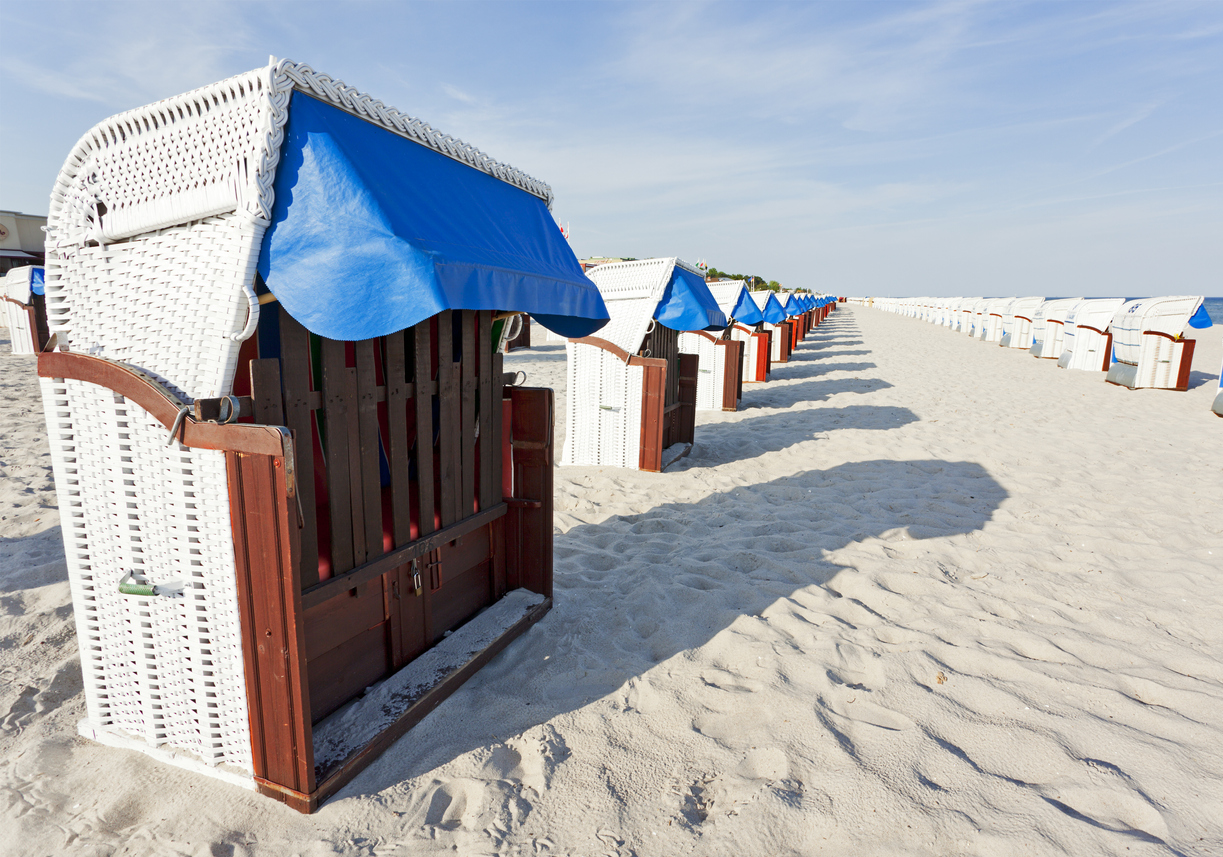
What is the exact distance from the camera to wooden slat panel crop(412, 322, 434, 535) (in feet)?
8.71

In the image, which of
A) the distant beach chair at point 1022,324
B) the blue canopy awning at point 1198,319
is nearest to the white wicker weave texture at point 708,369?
the blue canopy awning at point 1198,319

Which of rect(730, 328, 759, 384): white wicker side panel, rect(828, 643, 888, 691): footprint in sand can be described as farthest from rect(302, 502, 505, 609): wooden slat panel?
rect(730, 328, 759, 384): white wicker side panel

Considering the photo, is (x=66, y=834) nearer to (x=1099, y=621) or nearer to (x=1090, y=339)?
(x=1099, y=621)

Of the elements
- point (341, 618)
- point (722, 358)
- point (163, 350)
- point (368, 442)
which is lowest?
point (341, 618)

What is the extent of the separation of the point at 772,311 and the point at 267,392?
1435 centimetres

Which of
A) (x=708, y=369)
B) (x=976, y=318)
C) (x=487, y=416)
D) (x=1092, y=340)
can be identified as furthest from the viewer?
(x=976, y=318)

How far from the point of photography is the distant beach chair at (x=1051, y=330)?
20031 millimetres

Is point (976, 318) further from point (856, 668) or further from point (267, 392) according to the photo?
point (267, 392)

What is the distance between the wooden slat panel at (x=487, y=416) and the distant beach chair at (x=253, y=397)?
0.41 m

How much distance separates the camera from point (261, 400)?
197cm

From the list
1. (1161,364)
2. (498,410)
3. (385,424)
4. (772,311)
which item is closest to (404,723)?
(385,424)

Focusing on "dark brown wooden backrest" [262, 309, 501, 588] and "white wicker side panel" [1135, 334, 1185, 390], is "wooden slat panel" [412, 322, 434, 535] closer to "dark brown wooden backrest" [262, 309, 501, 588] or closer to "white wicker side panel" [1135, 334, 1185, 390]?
"dark brown wooden backrest" [262, 309, 501, 588]

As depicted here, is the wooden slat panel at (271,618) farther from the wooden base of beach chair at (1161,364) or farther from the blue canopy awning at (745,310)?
the wooden base of beach chair at (1161,364)

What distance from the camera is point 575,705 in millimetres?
2707
